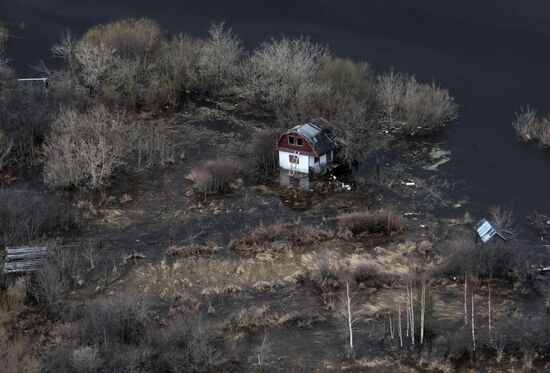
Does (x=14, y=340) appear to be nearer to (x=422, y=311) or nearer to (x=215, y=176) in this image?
(x=422, y=311)

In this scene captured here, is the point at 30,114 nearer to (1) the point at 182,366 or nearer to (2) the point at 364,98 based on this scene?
(2) the point at 364,98

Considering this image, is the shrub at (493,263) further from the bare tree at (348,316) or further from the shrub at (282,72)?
the shrub at (282,72)

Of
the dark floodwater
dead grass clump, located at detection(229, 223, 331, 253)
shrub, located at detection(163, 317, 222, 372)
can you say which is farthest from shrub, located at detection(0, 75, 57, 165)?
shrub, located at detection(163, 317, 222, 372)

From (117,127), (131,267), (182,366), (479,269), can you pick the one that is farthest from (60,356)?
(117,127)

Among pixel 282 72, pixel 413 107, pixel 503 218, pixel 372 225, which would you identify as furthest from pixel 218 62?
pixel 503 218

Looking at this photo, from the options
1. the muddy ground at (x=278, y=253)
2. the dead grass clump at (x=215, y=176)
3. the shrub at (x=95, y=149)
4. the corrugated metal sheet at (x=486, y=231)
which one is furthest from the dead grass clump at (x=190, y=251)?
the corrugated metal sheet at (x=486, y=231)
